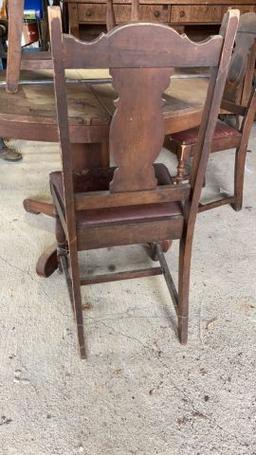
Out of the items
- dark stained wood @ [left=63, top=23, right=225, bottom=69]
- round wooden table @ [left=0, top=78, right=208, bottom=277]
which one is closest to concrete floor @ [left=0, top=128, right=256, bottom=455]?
round wooden table @ [left=0, top=78, right=208, bottom=277]

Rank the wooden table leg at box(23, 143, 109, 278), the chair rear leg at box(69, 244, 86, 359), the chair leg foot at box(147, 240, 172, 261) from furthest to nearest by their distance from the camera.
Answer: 1. the chair leg foot at box(147, 240, 172, 261)
2. the wooden table leg at box(23, 143, 109, 278)
3. the chair rear leg at box(69, 244, 86, 359)

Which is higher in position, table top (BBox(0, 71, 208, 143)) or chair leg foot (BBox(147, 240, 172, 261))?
table top (BBox(0, 71, 208, 143))

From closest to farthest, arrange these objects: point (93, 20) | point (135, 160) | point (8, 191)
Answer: point (135, 160), point (8, 191), point (93, 20)

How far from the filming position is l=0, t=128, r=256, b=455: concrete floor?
1147mm

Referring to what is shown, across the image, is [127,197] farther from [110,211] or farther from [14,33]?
[14,33]

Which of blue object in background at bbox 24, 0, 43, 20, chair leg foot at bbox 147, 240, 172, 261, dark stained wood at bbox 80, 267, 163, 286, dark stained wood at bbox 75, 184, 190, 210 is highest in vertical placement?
blue object in background at bbox 24, 0, 43, 20

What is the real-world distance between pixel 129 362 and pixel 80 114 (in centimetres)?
89

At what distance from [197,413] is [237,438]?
0.14m

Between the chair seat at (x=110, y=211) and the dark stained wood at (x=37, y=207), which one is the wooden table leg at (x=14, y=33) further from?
the dark stained wood at (x=37, y=207)

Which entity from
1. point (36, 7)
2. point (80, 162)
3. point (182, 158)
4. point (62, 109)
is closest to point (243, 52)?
point (182, 158)

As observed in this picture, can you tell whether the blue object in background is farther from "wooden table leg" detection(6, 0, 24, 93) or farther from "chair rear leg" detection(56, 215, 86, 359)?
"chair rear leg" detection(56, 215, 86, 359)

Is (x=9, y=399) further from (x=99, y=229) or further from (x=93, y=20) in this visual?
(x=93, y=20)

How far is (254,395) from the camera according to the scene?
1264 millimetres

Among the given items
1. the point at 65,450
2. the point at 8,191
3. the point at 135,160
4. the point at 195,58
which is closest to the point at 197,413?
the point at 65,450
